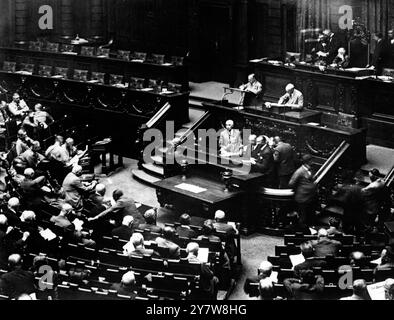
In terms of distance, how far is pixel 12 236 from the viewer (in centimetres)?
1188

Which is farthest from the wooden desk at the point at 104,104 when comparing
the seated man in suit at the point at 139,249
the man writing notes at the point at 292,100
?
the seated man in suit at the point at 139,249

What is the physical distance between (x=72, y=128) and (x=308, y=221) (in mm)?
7079

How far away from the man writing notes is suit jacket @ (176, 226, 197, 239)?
5165 mm

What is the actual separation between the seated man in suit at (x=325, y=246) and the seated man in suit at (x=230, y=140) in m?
4.81

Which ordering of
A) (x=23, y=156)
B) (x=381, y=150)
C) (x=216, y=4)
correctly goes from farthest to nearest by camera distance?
(x=216, y=4)
(x=381, y=150)
(x=23, y=156)

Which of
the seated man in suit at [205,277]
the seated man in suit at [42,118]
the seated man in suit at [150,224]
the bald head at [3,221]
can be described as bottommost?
the seated man in suit at [205,277]

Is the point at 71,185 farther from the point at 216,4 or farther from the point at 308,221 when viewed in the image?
the point at 216,4

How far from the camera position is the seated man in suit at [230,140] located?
16.5 meters

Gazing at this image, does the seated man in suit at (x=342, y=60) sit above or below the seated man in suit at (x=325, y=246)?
above

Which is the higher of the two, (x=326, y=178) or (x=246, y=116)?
(x=246, y=116)

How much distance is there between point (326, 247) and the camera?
1184 centimetres

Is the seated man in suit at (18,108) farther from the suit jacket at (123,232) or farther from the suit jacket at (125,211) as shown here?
the suit jacket at (123,232)

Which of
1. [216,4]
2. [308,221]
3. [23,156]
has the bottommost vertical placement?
[308,221]

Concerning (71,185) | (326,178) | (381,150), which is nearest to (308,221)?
(326,178)
